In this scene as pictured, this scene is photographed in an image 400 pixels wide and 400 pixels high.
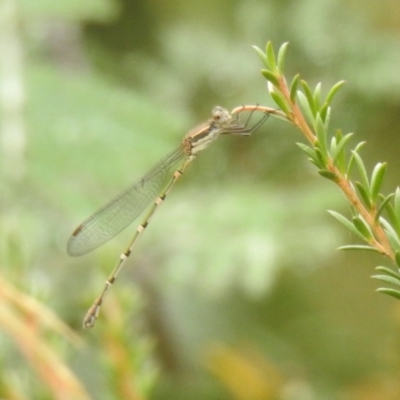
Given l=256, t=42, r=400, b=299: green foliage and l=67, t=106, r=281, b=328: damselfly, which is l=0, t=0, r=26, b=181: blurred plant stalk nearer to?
l=67, t=106, r=281, b=328: damselfly

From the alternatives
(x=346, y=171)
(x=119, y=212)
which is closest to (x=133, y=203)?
(x=119, y=212)

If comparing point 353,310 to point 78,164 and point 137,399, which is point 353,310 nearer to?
point 78,164

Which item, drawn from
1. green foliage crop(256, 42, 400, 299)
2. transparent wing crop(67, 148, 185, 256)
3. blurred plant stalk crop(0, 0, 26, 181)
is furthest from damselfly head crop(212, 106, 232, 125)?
green foliage crop(256, 42, 400, 299)

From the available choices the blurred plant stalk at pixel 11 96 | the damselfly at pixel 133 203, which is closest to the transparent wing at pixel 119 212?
the damselfly at pixel 133 203

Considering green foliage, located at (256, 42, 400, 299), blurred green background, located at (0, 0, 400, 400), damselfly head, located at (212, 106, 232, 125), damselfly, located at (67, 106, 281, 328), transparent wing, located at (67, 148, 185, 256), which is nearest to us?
green foliage, located at (256, 42, 400, 299)

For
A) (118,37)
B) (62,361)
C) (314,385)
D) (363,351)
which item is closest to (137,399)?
(62,361)

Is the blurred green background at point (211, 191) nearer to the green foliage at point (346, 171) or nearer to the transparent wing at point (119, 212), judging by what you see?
the transparent wing at point (119, 212)
